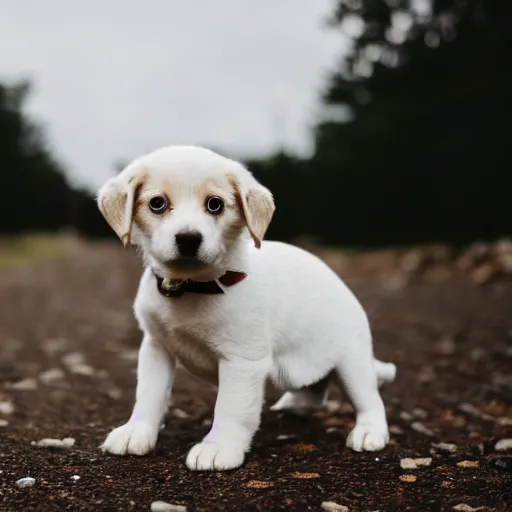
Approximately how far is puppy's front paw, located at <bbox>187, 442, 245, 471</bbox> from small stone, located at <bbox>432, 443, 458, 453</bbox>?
1.19 metres

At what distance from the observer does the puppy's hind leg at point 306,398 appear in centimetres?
408

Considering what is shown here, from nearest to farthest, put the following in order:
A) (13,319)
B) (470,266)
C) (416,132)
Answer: (13,319) → (470,266) → (416,132)

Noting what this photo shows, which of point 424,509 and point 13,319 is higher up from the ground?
point 424,509

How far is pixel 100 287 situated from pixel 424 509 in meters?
12.2

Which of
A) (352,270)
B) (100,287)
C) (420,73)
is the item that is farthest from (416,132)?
(100,287)

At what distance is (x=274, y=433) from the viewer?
3918mm

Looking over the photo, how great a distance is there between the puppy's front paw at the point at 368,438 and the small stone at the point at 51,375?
2773 millimetres

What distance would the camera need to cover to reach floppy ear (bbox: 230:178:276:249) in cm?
293

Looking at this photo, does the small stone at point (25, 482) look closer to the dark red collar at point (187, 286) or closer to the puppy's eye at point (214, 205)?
the dark red collar at point (187, 286)

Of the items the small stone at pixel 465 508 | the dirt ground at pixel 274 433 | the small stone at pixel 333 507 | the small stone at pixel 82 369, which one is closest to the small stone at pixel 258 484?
the dirt ground at pixel 274 433

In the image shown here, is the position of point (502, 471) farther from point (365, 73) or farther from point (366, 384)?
point (365, 73)

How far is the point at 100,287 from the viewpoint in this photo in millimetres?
14375

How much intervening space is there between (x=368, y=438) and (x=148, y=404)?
1134 millimetres

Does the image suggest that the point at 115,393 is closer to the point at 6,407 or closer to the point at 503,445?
the point at 6,407
